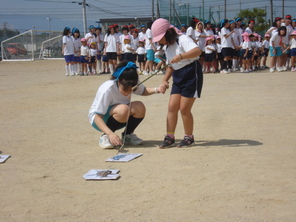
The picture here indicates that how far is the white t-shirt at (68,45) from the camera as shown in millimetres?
17812

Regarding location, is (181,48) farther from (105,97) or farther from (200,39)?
(200,39)

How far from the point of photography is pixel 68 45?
1792 centimetres

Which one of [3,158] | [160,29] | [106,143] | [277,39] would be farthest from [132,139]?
[277,39]

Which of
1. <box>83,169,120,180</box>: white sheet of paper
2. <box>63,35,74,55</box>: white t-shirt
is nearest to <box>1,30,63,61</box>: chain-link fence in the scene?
<box>63,35,74,55</box>: white t-shirt

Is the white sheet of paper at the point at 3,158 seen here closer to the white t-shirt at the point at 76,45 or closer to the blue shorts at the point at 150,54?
the blue shorts at the point at 150,54

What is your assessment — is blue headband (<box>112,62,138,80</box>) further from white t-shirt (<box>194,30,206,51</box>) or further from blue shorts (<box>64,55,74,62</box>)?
blue shorts (<box>64,55,74,62</box>)

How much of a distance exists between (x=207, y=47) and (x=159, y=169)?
12789 mm

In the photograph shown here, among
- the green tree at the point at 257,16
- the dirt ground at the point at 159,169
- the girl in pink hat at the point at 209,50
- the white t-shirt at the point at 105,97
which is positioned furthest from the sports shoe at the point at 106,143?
the green tree at the point at 257,16

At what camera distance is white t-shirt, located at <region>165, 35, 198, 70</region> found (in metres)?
5.51

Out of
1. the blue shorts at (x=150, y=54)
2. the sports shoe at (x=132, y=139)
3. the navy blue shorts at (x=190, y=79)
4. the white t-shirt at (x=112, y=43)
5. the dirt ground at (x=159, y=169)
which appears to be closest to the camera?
the dirt ground at (x=159, y=169)

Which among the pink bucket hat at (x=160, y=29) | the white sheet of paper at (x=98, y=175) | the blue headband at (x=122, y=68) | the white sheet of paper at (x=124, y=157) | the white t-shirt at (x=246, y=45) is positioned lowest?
the white sheet of paper at (x=124, y=157)

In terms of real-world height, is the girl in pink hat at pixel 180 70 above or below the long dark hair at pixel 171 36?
below

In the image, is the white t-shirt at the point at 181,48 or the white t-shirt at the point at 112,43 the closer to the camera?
the white t-shirt at the point at 181,48

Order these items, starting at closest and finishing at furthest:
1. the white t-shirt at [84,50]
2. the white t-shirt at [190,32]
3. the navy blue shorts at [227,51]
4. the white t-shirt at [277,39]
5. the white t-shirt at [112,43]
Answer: the white t-shirt at [190,32], the white t-shirt at [277,39], the navy blue shorts at [227,51], the white t-shirt at [112,43], the white t-shirt at [84,50]
